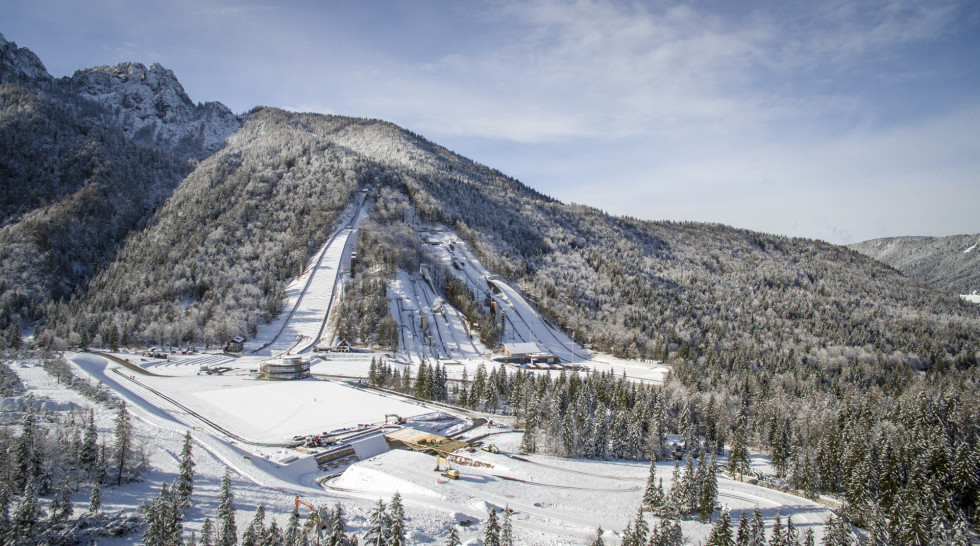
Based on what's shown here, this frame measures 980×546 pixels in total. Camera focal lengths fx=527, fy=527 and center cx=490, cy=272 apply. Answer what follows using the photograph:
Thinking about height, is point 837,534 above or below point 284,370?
below

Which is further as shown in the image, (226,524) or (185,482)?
(185,482)

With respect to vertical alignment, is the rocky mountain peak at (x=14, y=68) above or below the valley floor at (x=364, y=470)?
above

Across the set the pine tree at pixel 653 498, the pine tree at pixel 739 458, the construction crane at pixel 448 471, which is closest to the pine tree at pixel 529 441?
the construction crane at pixel 448 471

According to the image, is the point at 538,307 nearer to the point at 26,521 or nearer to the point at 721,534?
the point at 721,534

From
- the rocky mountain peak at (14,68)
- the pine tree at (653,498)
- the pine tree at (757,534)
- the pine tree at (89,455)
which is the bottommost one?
the pine tree at (653,498)

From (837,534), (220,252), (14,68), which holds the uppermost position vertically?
(14,68)

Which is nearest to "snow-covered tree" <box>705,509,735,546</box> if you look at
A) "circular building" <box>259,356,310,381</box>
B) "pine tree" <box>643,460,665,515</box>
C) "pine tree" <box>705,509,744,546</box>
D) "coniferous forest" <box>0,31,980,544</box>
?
"pine tree" <box>705,509,744,546</box>

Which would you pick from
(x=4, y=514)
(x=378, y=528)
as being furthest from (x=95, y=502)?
(x=378, y=528)

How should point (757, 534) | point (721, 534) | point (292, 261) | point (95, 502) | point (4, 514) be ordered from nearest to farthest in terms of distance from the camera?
point (4, 514) → point (95, 502) → point (721, 534) → point (757, 534) → point (292, 261)

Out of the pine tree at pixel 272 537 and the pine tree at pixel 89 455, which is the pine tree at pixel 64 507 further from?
the pine tree at pixel 272 537
